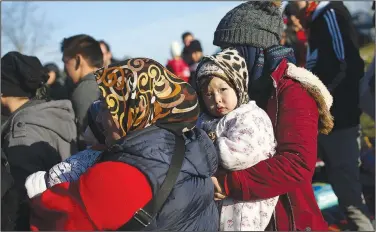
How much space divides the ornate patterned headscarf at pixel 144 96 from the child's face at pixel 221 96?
404 millimetres

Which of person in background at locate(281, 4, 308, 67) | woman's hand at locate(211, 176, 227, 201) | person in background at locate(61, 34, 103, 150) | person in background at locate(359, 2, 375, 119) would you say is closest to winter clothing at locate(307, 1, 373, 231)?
person in background at locate(359, 2, 375, 119)

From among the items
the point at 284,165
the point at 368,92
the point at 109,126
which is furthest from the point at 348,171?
the point at 109,126

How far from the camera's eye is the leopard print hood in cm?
273

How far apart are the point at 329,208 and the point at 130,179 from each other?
4413 millimetres

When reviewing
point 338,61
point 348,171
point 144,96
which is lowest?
point 348,171

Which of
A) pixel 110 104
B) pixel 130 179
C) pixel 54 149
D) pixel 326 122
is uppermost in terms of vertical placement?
pixel 110 104

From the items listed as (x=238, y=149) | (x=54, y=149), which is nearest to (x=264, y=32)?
(x=238, y=149)

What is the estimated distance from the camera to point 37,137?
3.70 metres

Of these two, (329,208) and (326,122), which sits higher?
(326,122)

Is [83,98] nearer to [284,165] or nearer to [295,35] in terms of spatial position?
[284,165]

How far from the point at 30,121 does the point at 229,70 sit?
5.21ft

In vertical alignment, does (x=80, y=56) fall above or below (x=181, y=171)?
below

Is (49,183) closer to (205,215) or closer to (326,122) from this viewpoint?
(205,215)

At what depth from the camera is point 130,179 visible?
2111mm
